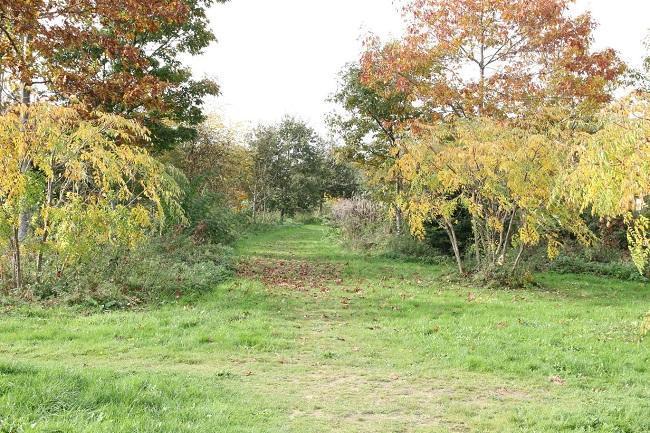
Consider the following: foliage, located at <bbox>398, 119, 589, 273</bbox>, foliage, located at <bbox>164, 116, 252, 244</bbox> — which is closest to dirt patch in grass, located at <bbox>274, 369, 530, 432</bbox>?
foliage, located at <bbox>398, 119, 589, 273</bbox>

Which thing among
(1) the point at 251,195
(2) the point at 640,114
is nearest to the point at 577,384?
(2) the point at 640,114

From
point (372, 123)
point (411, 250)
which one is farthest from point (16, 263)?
point (372, 123)

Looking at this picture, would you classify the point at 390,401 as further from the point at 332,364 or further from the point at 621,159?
the point at 621,159

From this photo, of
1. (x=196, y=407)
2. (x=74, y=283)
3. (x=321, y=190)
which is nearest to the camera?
(x=196, y=407)

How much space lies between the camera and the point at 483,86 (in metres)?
17.3

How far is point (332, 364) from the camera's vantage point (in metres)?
6.41

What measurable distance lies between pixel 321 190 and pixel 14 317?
33.7 m

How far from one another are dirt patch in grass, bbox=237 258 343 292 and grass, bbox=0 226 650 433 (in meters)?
0.83

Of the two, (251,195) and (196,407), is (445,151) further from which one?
(251,195)

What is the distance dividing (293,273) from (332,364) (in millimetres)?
8069

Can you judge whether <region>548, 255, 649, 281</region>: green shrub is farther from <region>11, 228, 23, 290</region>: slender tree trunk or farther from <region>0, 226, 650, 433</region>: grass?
<region>11, 228, 23, 290</region>: slender tree trunk

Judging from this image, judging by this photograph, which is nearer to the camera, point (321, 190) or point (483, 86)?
point (483, 86)

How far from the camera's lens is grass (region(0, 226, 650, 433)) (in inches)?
171

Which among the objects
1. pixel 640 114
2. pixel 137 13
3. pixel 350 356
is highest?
pixel 137 13
